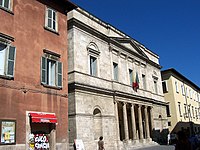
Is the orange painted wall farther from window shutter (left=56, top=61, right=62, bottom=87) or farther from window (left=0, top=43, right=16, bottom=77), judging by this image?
window shutter (left=56, top=61, right=62, bottom=87)

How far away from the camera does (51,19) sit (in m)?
15.3

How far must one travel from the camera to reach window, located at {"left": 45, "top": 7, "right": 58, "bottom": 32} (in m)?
15.1

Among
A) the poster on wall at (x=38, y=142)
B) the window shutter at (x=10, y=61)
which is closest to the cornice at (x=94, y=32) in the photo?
the window shutter at (x=10, y=61)

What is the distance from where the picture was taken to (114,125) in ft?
68.2

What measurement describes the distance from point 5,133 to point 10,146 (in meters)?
0.67

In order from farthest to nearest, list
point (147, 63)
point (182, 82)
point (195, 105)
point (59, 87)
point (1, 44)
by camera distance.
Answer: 1. point (195, 105)
2. point (182, 82)
3. point (147, 63)
4. point (59, 87)
5. point (1, 44)

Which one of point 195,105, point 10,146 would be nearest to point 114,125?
point 10,146

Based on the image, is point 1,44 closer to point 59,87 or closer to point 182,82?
point 59,87

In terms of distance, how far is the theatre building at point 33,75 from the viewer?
1188cm

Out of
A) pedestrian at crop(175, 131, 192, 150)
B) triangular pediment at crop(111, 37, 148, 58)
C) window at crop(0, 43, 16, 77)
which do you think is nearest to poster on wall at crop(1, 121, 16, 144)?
window at crop(0, 43, 16, 77)

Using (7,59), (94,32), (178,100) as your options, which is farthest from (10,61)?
(178,100)

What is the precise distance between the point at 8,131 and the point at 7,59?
335cm

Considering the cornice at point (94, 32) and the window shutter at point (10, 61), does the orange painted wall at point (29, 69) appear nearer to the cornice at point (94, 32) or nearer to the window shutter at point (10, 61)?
the window shutter at point (10, 61)

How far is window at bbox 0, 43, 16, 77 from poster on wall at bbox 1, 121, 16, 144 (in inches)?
89.0
